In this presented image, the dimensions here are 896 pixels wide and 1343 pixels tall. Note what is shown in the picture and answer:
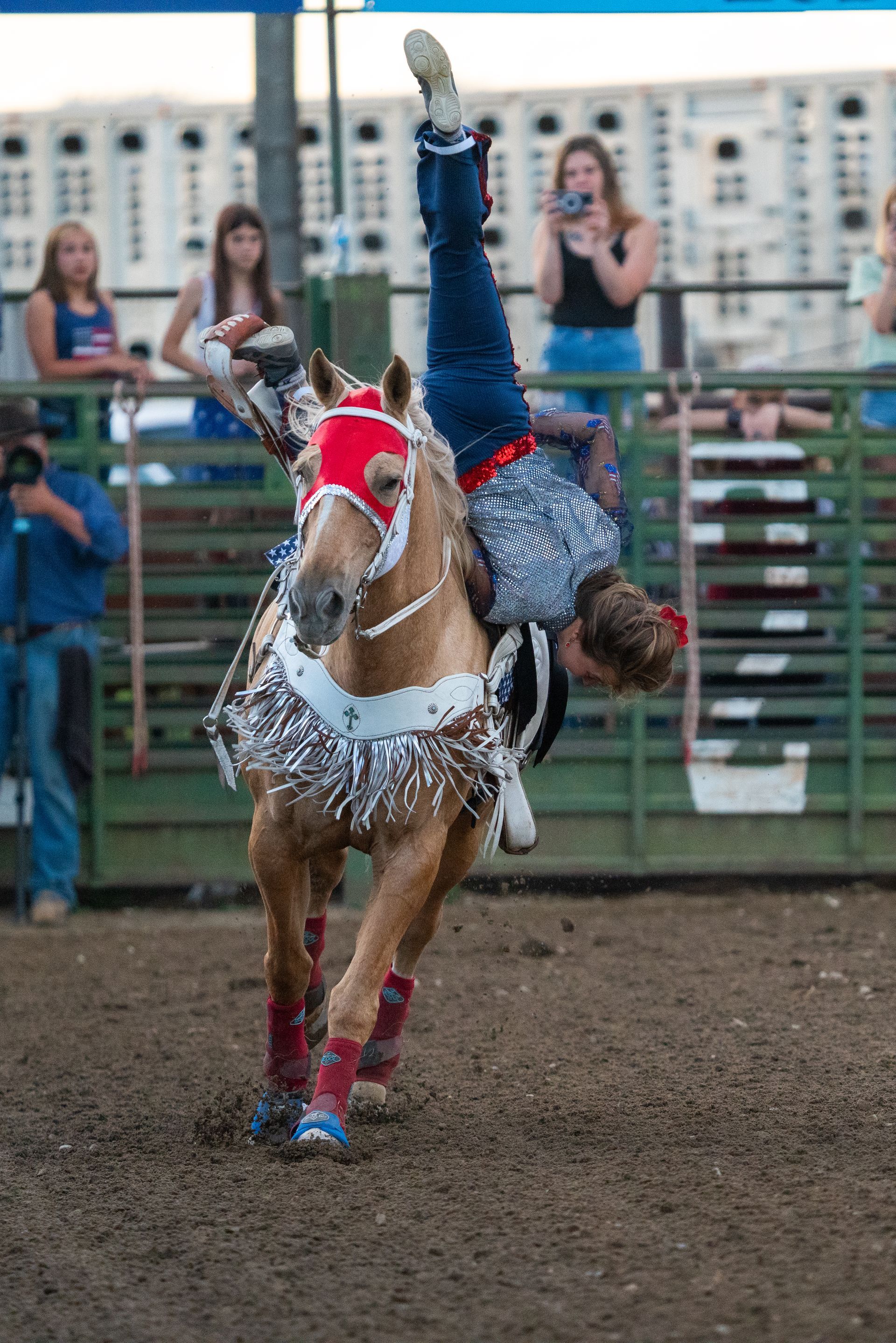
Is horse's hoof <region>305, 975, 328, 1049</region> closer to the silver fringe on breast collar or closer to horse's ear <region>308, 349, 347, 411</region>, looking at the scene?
the silver fringe on breast collar

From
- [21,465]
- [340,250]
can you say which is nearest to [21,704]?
[21,465]

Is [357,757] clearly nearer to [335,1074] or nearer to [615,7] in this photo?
[335,1074]

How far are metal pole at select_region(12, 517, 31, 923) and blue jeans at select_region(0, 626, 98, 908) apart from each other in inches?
1.3

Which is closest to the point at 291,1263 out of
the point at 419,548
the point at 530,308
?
the point at 419,548

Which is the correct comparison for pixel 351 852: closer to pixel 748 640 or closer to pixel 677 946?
pixel 677 946

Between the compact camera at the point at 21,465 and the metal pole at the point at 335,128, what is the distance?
1600 mm

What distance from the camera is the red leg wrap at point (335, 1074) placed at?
339 cm

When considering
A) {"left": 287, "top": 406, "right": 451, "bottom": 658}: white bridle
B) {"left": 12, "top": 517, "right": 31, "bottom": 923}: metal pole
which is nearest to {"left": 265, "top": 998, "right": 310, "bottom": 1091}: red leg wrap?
{"left": 287, "top": 406, "right": 451, "bottom": 658}: white bridle

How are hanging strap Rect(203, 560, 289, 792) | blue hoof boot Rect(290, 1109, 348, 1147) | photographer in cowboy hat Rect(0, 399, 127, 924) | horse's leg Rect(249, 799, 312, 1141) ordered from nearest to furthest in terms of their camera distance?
blue hoof boot Rect(290, 1109, 348, 1147), horse's leg Rect(249, 799, 312, 1141), hanging strap Rect(203, 560, 289, 792), photographer in cowboy hat Rect(0, 399, 127, 924)

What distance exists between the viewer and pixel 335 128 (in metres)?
6.73

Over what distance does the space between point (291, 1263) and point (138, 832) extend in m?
4.07

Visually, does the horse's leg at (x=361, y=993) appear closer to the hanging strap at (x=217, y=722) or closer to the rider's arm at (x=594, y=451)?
the hanging strap at (x=217, y=722)

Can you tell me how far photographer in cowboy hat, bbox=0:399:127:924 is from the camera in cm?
639

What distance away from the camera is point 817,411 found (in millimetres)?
6961
